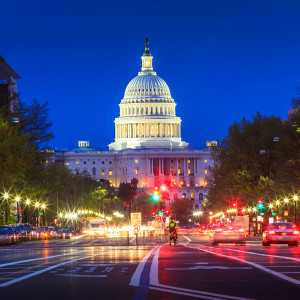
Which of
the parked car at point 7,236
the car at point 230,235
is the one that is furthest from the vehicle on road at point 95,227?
the car at point 230,235

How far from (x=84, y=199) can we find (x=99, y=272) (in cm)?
13818

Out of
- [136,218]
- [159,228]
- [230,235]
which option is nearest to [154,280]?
[230,235]

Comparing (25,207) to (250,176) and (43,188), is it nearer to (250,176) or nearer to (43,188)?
(43,188)

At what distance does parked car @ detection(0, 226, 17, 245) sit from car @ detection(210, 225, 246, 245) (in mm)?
15233

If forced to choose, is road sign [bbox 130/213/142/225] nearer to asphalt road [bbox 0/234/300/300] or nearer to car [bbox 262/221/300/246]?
car [bbox 262/221/300/246]

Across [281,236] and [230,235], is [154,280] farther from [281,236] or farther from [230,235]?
[230,235]

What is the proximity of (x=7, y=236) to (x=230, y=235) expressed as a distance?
16.8 meters

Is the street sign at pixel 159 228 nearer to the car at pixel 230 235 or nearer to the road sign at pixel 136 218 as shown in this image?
the road sign at pixel 136 218

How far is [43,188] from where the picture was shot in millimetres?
82500

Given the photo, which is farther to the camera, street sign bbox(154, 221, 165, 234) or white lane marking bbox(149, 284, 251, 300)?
street sign bbox(154, 221, 165, 234)

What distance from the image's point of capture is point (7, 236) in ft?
190

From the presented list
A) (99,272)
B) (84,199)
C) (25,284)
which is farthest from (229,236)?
(84,199)

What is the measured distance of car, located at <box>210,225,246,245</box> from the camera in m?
48.4

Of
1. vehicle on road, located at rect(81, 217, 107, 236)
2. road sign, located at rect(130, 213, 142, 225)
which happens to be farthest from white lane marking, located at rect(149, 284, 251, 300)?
vehicle on road, located at rect(81, 217, 107, 236)
